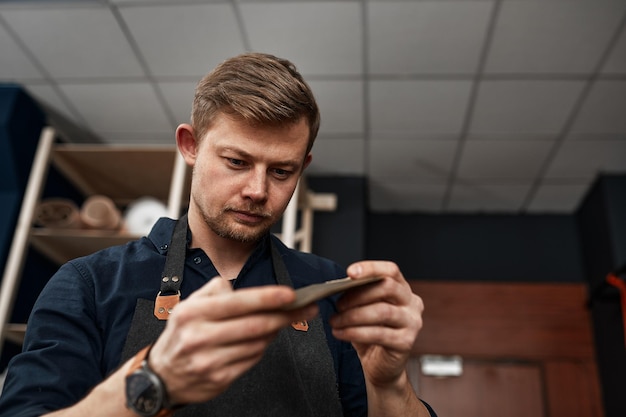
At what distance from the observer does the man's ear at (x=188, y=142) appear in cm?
130

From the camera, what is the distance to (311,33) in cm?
296

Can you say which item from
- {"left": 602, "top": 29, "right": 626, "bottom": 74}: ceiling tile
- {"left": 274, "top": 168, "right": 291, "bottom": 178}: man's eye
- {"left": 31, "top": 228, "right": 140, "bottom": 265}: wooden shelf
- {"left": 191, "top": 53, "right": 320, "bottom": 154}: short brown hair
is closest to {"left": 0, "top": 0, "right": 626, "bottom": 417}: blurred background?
{"left": 602, "top": 29, "right": 626, "bottom": 74}: ceiling tile

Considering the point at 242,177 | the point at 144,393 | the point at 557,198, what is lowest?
the point at 144,393

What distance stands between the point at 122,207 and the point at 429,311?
2.36 meters

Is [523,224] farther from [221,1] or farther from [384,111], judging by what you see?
[221,1]

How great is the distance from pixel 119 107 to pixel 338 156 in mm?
1452

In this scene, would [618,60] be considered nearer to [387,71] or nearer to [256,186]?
[387,71]

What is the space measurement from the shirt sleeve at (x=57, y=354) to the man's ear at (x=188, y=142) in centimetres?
36

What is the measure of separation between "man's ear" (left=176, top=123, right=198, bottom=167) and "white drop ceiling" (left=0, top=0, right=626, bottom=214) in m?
1.67

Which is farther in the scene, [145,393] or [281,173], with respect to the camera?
[281,173]

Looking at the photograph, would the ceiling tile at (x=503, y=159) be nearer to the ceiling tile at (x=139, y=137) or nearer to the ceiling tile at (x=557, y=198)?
the ceiling tile at (x=557, y=198)

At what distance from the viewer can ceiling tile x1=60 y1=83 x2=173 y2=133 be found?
3.49m

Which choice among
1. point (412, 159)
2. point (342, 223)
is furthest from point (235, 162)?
point (342, 223)

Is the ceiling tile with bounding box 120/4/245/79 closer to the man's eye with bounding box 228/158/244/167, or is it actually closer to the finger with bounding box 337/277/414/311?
the man's eye with bounding box 228/158/244/167
